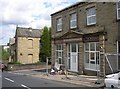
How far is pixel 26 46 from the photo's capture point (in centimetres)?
5666

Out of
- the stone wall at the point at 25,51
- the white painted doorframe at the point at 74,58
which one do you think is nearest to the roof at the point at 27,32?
the stone wall at the point at 25,51

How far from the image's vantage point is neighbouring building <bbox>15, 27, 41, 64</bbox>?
56312 millimetres

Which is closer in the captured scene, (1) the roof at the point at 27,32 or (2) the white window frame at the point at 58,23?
(2) the white window frame at the point at 58,23

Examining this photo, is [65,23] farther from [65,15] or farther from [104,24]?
[104,24]

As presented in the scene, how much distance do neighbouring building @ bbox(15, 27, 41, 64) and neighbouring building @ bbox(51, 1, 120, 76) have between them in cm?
2280

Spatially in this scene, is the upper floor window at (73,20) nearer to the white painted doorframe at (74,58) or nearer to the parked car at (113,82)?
the white painted doorframe at (74,58)

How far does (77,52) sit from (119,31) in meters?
7.37

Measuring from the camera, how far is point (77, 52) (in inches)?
1108

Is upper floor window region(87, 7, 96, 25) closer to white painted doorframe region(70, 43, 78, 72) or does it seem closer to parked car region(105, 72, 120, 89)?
white painted doorframe region(70, 43, 78, 72)

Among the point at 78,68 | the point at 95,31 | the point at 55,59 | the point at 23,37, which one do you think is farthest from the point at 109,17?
the point at 23,37

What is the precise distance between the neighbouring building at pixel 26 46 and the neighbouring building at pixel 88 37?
→ 22804 millimetres

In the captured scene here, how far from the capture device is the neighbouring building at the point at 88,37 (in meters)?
22.3

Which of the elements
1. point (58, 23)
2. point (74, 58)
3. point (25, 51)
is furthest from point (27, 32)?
point (74, 58)

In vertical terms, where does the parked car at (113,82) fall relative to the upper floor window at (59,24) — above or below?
below
